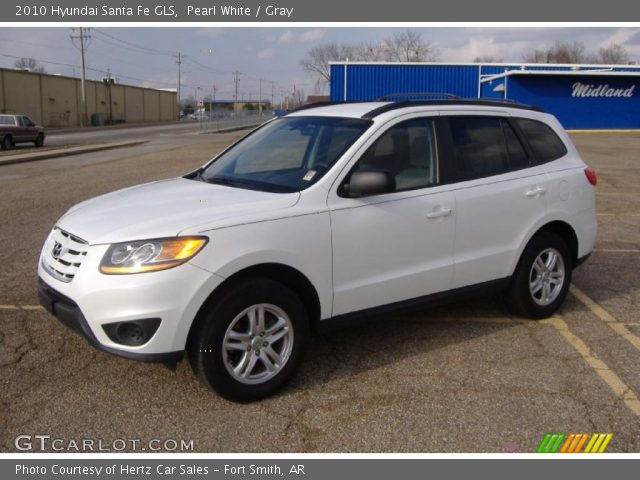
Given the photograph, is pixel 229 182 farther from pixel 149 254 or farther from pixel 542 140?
pixel 542 140

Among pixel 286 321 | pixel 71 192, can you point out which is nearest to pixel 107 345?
pixel 286 321

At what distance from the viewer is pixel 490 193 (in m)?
4.86

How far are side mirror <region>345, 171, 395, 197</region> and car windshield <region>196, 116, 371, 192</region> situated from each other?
239 millimetres

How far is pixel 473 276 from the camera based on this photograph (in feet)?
15.9

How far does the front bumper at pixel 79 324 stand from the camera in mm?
3525

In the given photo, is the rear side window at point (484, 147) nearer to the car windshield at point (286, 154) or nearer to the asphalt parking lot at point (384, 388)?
the car windshield at point (286, 154)

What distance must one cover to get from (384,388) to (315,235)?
1.08 metres

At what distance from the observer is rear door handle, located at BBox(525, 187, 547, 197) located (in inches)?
201

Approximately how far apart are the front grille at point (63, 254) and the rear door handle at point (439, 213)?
7.38 ft

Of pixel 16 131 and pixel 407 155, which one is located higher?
pixel 16 131

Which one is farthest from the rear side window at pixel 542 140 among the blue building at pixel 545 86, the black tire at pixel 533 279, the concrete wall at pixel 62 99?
the concrete wall at pixel 62 99

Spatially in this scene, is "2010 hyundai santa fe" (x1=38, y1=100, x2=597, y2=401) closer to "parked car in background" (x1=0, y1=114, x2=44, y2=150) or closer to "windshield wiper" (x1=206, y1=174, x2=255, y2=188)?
"windshield wiper" (x1=206, y1=174, x2=255, y2=188)

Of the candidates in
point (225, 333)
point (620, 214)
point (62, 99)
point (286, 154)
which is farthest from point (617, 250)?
point (62, 99)

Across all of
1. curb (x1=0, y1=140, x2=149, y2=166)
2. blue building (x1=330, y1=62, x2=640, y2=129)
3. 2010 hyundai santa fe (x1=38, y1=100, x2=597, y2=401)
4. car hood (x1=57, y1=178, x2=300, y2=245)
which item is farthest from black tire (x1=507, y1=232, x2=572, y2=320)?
blue building (x1=330, y1=62, x2=640, y2=129)
